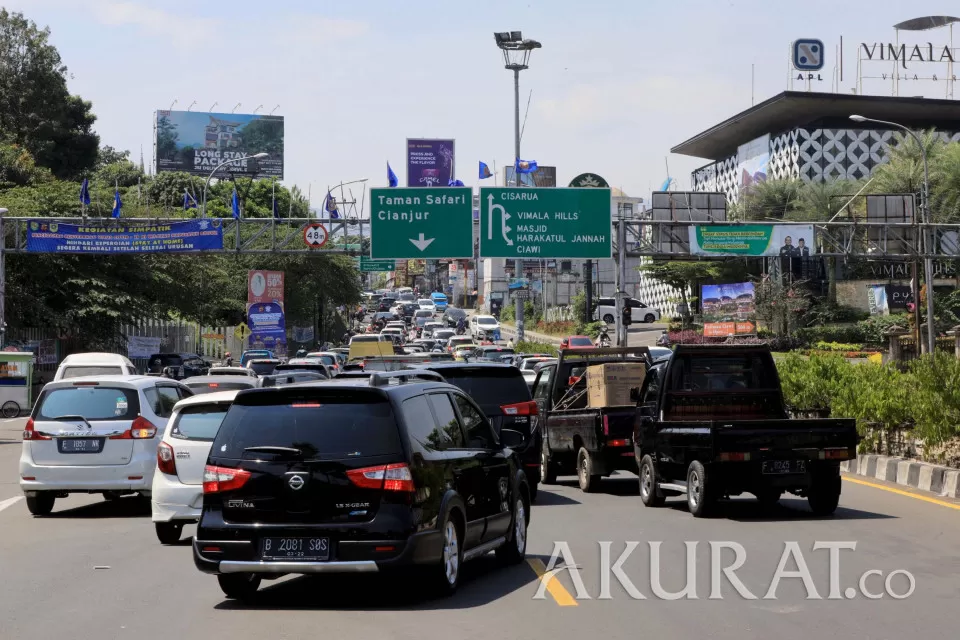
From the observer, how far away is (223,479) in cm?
901

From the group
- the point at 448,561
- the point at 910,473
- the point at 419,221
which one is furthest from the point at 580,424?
the point at 419,221

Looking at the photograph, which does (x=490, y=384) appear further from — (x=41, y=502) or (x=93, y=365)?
(x=93, y=365)

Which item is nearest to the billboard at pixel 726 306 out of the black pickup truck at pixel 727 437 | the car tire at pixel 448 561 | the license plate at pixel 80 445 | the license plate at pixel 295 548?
the black pickup truck at pixel 727 437

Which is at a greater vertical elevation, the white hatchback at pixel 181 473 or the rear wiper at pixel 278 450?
the rear wiper at pixel 278 450

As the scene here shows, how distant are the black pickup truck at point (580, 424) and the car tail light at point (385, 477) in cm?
922

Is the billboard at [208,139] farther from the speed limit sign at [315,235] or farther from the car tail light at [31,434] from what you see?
the car tail light at [31,434]

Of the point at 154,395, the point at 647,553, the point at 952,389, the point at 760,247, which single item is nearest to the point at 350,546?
the point at 647,553

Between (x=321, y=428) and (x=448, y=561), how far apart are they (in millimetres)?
1383

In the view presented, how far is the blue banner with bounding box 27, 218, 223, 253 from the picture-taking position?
42.5 meters

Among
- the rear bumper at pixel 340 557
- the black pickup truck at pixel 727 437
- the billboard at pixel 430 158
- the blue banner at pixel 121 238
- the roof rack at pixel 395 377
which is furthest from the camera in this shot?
the billboard at pixel 430 158

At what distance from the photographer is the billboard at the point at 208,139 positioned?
10738 cm

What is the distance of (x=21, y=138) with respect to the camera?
85.0 metres

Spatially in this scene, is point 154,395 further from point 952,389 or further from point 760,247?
point 760,247

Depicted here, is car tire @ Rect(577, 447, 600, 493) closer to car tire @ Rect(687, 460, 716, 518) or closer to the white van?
car tire @ Rect(687, 460, 716, 518)
